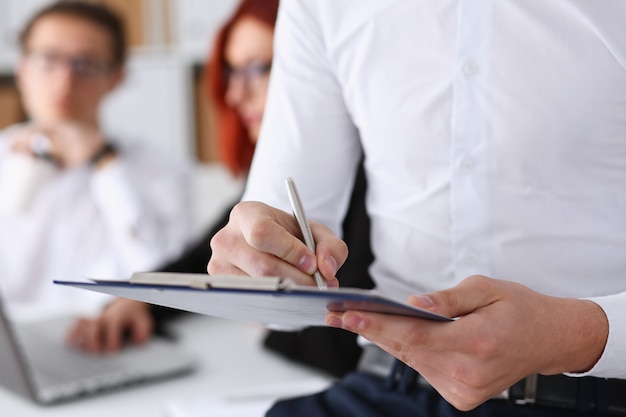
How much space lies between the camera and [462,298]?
0.63 metres

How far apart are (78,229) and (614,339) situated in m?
2.22

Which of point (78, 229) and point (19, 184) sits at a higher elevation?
point (19, 184)

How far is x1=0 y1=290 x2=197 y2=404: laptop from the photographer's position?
1.11m

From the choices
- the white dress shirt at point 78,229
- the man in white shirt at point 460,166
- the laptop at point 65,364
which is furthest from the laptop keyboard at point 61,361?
the white dress shirt at point 78,229

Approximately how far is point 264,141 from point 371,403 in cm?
35

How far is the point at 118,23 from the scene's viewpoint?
106 inches

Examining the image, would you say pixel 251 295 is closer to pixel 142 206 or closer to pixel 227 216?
pixel 227 216

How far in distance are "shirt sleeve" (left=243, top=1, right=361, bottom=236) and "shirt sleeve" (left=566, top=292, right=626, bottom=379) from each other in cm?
38

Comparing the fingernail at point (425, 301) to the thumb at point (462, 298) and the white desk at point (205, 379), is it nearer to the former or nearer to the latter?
the thumb at point (462, 298)

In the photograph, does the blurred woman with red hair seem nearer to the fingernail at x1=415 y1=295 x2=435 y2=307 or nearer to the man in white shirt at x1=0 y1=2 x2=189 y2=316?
the fingernail at x1=415 y1=295 x2=435 y2=307

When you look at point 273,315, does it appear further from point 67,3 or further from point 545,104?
point 67,3

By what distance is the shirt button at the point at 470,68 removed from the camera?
2.93 feet

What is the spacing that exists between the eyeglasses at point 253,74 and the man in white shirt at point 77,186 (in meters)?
0.83

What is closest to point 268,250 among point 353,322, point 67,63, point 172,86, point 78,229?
point 353,322
